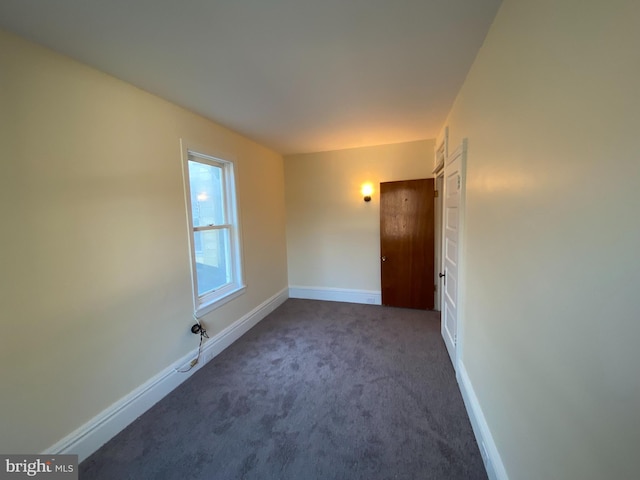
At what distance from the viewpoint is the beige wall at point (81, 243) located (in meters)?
1.32

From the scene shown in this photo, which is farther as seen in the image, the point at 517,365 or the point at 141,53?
the point at 141,53

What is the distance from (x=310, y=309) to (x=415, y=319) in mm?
1575

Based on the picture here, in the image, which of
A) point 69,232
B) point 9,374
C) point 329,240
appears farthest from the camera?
point 329,240

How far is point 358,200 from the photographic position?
13.2ft

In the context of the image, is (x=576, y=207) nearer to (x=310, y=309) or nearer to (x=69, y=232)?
(x=69, y=232)

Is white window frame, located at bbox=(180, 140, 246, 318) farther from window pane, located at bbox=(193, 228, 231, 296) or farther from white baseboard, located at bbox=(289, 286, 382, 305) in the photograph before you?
white baseboard, located at bbox=(289, 286, 382, 305)

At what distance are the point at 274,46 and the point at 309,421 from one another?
101 inches

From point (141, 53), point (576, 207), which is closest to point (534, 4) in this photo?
point (576, 207)

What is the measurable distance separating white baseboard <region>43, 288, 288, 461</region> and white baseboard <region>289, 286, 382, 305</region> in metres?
1.70

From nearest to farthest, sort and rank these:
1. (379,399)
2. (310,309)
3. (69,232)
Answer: (69,232)
(379,399)
(310,309)

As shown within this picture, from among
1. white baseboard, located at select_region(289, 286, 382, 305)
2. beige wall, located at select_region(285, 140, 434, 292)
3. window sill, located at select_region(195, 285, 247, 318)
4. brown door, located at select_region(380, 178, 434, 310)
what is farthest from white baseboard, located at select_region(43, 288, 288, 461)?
brown door, located at select_region(380, 178, 434, 310)

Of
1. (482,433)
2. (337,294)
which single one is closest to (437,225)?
(337,294)

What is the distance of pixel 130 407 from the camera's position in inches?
72.6
